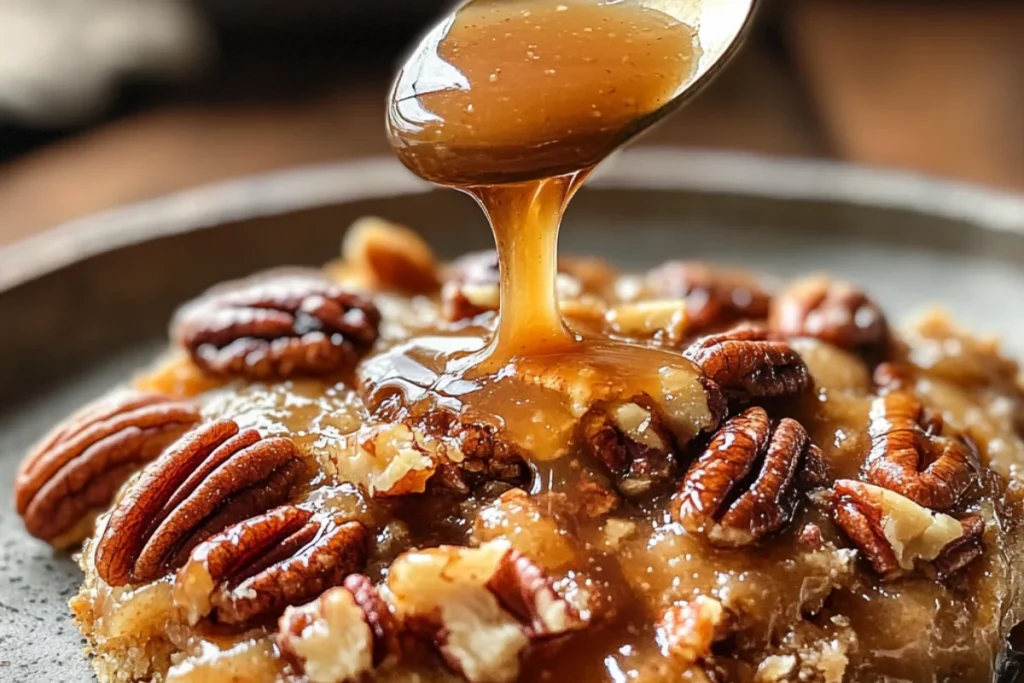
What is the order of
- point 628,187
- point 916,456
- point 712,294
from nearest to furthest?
point 916,456
point 712,294
point 628,187

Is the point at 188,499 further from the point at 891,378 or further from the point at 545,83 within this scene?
the point at 891,378

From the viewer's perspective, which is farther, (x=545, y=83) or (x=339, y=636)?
(x=545, y=83)

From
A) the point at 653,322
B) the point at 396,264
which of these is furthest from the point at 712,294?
the point at 396,264

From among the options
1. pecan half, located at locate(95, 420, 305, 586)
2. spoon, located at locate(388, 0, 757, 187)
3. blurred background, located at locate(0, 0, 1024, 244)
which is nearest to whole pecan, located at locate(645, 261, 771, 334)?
spoon, located at locate(388, 0, 757, 187)

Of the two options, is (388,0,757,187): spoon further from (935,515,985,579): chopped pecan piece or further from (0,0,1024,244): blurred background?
(0,0,1024,244): blurred background

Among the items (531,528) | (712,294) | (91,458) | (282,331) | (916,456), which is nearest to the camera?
(531,528)

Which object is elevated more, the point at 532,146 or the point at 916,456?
the point at 532,146
